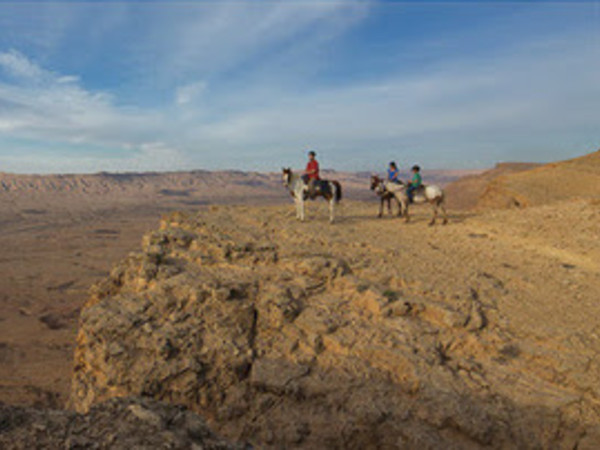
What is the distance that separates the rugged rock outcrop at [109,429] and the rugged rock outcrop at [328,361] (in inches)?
130

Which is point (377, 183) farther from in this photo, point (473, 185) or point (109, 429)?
point (473, 185)

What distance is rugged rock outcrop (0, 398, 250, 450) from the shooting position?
230cm

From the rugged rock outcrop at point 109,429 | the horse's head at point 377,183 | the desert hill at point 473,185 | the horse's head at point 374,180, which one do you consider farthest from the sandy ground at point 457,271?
Answer: the desert hill at point 473,185

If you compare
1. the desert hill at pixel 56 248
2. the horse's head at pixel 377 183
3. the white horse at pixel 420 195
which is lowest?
the desert hill at pixel 56 248

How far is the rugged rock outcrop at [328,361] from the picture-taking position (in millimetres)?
5254

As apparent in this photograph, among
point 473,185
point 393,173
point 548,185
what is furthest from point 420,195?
point 473,185

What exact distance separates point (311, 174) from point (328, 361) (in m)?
8.45

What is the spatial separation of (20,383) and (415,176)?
53.5ft

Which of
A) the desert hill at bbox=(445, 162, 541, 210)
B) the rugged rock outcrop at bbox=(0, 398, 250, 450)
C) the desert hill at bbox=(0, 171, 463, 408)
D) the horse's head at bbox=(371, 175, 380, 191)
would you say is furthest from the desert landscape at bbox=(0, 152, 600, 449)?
the desert hill at bbox=(445, 162, 541, 210)

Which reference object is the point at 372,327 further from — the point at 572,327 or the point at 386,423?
the point at 572,327

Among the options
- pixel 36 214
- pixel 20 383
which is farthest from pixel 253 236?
pixel 36 214

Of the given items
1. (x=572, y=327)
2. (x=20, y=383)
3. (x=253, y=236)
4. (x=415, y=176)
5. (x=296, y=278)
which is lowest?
(x=20, y=383)

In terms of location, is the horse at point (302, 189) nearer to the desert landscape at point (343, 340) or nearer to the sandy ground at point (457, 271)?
the sandy ground at point (457, 271)

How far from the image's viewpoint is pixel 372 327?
21.6ft
